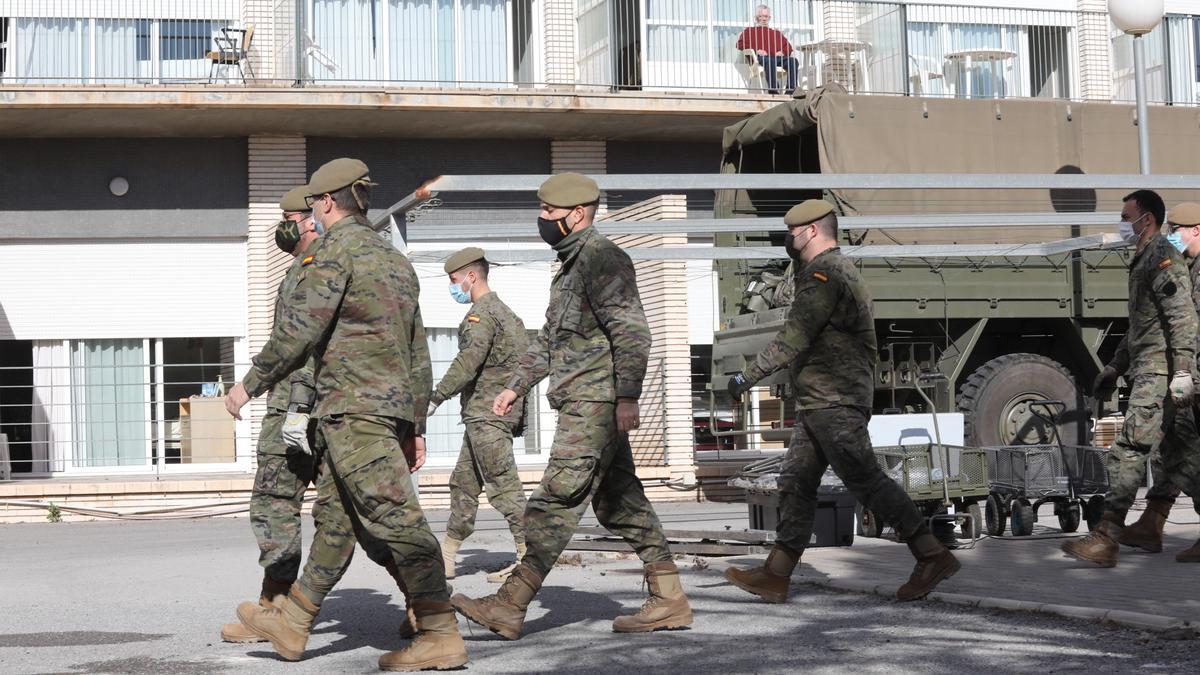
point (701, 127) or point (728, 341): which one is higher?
point (701, 127)

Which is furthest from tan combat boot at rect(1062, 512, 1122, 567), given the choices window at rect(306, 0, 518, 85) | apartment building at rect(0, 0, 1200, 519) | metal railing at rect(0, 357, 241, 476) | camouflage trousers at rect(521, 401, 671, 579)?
window at rect(306, 0, 518, 85)

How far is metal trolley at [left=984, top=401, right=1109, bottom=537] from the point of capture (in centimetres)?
1151

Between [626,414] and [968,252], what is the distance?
8515 mm

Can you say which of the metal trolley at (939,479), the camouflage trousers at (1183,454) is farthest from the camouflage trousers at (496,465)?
the camouflage trousers at (1183,454)

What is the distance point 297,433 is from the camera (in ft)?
20.7

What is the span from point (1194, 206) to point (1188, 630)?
3809mm

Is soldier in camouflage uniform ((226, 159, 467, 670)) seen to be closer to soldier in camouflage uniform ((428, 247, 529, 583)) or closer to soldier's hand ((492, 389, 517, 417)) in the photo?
soldier's hand ((492, 389, 517, 417))

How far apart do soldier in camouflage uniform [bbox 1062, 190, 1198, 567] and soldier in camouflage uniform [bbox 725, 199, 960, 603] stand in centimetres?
171

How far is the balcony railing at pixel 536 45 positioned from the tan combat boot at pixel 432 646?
53.3ft

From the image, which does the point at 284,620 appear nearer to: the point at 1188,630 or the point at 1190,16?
the point at 1188,630

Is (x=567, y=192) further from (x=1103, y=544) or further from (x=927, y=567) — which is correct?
(x=1103, y=544)

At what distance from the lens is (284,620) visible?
6.36m

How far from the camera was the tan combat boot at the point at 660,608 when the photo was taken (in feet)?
22.8

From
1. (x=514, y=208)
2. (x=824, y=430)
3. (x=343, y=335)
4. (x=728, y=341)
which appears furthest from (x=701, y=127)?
(x=343, y=335)
